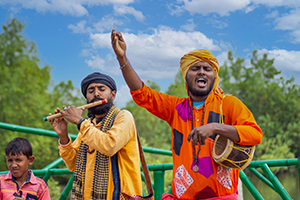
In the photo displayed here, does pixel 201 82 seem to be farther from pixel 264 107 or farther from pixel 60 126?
pixel 264 107

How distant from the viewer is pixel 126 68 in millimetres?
2064

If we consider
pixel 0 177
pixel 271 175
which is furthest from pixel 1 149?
pixel 271 175

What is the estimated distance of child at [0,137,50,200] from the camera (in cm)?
235

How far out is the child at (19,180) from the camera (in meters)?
2.35

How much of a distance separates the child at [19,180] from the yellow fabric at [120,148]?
1.54 ft

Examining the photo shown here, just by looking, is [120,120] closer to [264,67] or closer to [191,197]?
[191,197]

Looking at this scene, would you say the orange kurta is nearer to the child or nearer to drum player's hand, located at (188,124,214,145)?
drum player's hand, located at (188,124,214,145)

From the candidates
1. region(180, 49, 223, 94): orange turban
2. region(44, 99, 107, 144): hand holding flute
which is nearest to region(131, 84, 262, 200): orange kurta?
region(180, 49, 223, 94): orange turban

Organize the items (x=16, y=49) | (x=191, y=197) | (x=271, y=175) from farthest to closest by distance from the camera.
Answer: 1. (x=16, y=49)
2. (x=271, y=175)
3. (x=191, y=197)

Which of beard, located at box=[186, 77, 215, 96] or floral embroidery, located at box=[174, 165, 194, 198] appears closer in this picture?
floral embroidery, located at box=[174, 165, 194, 198]

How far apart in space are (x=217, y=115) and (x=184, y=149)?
307mm

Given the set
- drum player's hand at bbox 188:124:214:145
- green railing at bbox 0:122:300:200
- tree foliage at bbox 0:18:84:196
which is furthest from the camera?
tree foliage at bbox 0:18:84:196

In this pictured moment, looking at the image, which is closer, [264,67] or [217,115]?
[217,115]

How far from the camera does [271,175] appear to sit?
290cm
